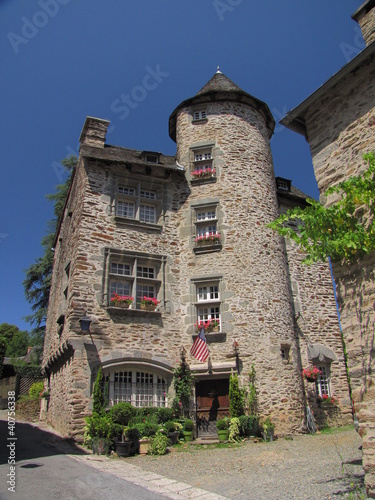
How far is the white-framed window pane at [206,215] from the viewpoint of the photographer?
1400cm

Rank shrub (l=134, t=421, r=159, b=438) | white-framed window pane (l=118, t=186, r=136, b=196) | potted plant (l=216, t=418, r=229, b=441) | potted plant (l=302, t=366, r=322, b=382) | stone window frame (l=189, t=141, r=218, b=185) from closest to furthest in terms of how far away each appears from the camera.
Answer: shrub (l=134, t=421, r=159, b=438) → potted plant (l=216, t=418, r=229, b=441) → potted plant (l=302, t=366, r=322, b=382) → white-framed window pane (l=118, t=186, r=136, b=196) → stone window frame (l=189, t=141, r=218, b=185)

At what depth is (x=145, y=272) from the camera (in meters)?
13.1

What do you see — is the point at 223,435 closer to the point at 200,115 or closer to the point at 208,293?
the point at 208,293

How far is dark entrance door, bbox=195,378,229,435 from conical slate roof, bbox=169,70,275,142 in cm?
1037

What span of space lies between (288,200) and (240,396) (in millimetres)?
8036

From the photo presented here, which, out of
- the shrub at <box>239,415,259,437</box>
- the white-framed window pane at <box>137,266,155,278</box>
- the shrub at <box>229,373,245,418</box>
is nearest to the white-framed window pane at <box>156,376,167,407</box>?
the shrub at <box>229,373,245,418</box>

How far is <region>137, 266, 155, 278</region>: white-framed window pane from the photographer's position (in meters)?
13.0

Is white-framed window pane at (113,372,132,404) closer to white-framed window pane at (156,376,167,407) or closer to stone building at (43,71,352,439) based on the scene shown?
stone building at (43,71,352,439)

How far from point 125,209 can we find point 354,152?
28.1ft

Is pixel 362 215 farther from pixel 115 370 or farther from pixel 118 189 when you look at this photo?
pixel 118 189

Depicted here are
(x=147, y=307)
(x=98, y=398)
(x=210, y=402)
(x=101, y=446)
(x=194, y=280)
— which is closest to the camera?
(x=101, y=446)

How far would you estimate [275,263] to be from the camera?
44.0 feet

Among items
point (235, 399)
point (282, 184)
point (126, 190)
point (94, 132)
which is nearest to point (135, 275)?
point (126, 190)

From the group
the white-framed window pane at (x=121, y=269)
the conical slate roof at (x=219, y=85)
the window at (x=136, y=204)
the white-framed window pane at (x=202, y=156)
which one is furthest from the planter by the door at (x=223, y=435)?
the conical slate roof at (x=219, y=85)
